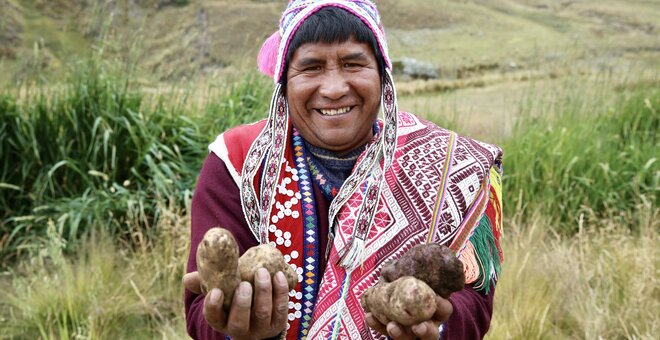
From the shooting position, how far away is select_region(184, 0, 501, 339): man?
1.79 meters

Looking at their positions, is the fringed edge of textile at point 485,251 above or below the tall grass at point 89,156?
above

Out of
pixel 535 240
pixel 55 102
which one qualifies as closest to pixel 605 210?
pixel 535 240

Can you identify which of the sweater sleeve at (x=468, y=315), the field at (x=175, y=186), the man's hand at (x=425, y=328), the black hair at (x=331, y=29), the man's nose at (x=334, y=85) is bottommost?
the field at (x=175, y=186)

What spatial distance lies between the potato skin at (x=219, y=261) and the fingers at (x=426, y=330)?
15.1 inches

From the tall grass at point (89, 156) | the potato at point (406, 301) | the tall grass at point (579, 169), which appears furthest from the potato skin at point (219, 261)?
the tall grass at point (579, 169)

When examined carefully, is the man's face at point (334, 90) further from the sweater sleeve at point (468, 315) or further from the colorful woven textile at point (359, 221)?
the sweater sleeve at point (468, 315)

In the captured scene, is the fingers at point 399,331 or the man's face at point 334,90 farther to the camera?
the man's face at point 334,90

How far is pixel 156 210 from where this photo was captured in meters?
4.02

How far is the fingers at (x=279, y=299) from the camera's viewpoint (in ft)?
4.95

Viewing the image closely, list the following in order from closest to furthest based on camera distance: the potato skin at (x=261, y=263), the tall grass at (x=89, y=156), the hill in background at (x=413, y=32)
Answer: the potato skin at (x=261, y=263)
the tall grass at (x=89, y=156)
the hill in background at (x=413, y=32)

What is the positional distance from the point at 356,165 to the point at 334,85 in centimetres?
22

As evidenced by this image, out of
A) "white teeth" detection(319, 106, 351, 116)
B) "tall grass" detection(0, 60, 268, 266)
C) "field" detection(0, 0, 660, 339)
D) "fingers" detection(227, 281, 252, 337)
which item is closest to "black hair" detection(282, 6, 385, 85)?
"white teeth" detection(319, 106, 351, 116)

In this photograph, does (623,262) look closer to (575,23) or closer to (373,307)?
(373,307)

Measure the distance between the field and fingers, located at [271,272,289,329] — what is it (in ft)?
5.59
